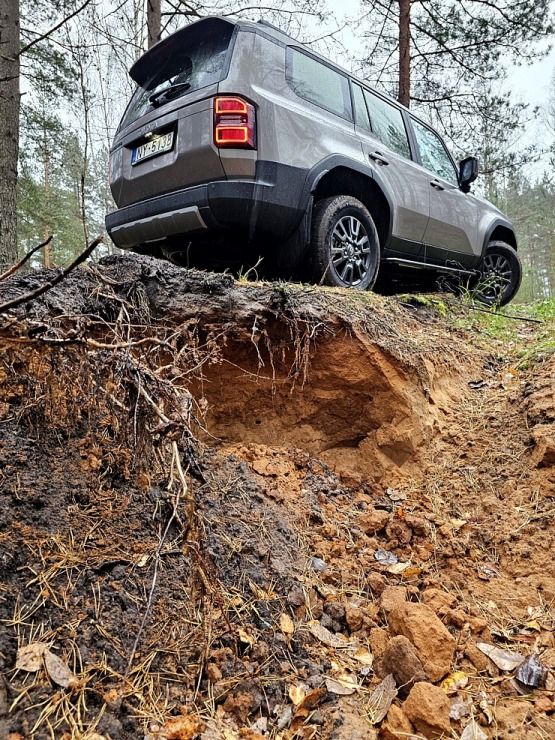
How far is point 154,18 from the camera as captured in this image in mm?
6445

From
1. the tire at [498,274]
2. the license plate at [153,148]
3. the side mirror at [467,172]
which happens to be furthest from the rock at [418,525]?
the side mirror at [467,172]

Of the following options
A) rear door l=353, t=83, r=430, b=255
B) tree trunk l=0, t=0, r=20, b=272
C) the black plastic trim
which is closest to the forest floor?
the black plastic trim

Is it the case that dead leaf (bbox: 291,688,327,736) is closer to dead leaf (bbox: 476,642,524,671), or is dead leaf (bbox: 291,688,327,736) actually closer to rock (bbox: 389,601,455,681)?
rock (bbox: 389,601,455,681)

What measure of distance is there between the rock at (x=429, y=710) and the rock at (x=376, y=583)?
0.57 metres

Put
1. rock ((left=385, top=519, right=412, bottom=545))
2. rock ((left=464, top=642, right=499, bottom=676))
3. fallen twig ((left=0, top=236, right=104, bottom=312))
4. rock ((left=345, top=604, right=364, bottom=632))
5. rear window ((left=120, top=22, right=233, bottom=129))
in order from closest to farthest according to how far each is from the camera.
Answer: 1. fallen twig ((left=0, top=236, right=104, bottom=312))
2. rock ((left=464, top=642, right=499, bottom=676))
3. rock ((left=345, top=604, right=364, bottom=632))
4. rock ((left=385, top=519, right=412, bottom=545))
5. rear window ((left=120, top=22, right=233, bottom=129))

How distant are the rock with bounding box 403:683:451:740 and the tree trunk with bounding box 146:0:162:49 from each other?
27.9 ft

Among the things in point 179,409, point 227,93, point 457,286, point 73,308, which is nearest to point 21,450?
point 73,308

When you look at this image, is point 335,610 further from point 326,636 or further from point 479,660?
point 479,660

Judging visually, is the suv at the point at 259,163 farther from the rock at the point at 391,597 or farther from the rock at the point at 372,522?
the rock at the point at 391,597

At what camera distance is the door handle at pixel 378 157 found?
12.5 feet

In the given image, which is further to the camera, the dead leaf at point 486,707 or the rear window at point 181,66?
the rear window at point 181,66

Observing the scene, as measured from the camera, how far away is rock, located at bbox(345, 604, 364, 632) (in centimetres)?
184

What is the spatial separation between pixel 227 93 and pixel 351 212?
4.24 feet

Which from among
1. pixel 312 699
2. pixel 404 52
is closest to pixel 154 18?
pixel 404 52
